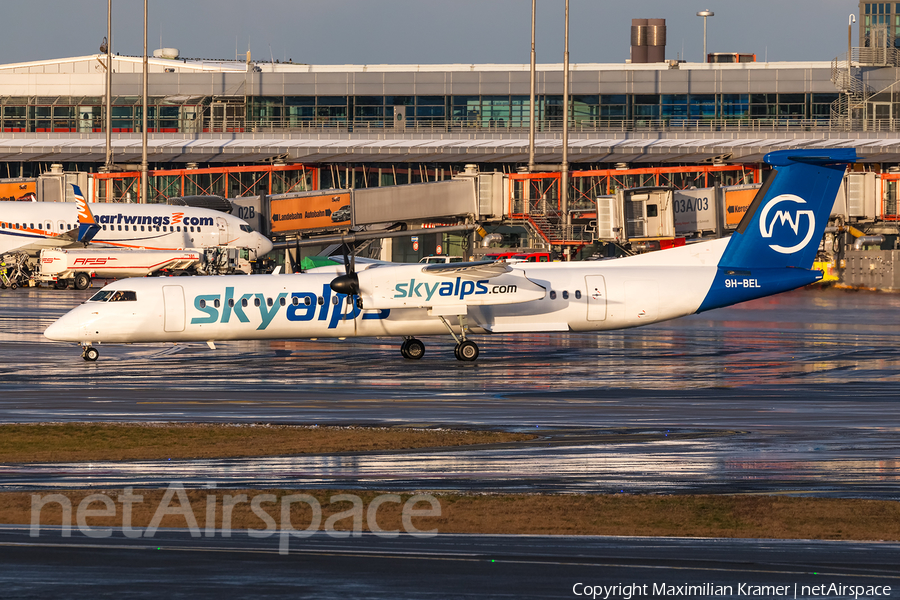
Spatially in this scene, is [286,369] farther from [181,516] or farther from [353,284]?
[181,516]

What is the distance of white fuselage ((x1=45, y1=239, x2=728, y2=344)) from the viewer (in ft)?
98.0

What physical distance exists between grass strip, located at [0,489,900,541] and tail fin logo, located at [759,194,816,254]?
19.0 m

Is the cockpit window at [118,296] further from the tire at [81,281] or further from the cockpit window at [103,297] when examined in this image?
the tire at [81,281]

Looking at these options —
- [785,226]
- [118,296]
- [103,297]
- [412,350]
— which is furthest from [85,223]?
[785,226]

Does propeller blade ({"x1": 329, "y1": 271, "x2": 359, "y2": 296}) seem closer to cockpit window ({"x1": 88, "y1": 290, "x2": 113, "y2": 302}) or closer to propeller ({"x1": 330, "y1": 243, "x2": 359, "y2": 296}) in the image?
propeller ({"x1": 330, "y1": 243, "x2": 359, "y2": 296})

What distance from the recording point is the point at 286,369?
2917 cm

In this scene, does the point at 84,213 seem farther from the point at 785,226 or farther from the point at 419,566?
the point at 419,566

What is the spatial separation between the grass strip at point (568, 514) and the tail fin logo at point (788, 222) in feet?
62.5

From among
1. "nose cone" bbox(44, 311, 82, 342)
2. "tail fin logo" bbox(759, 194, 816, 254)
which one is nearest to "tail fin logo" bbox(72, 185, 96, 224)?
"nose cone" bbox(44, 311, 82, 342)

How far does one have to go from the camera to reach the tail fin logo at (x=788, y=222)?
31.7 meters

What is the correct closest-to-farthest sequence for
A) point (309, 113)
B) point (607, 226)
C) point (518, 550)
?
point (518, 550) → point (607, 226) → point (309, 113)

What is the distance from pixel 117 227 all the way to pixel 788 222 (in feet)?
127

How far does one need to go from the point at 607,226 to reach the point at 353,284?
31253mm

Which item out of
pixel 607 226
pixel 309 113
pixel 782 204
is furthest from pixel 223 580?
pixel 309 113
